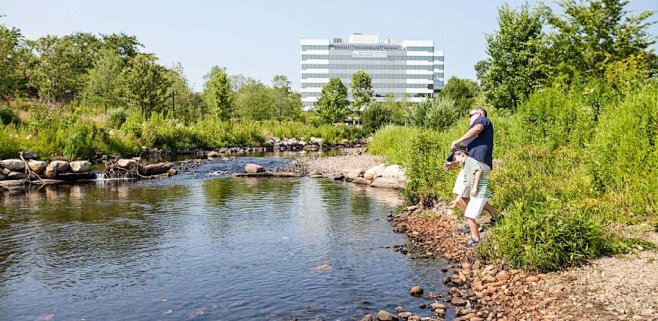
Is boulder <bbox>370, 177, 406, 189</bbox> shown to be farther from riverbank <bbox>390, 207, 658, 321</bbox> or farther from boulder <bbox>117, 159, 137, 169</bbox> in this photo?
boulder <bbox>117, 159, 137, 169</bbox>

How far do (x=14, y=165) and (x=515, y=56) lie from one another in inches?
1018

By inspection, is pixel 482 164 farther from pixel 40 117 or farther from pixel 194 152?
pixel 194 152

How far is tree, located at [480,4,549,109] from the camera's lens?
28.9 metres

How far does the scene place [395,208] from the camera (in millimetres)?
16234

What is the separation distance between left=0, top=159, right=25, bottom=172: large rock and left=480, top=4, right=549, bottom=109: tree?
24.4m

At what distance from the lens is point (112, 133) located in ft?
119

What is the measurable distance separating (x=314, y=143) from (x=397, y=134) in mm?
30375

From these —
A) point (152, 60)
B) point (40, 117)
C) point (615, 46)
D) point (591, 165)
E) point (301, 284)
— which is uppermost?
point (152, 60)

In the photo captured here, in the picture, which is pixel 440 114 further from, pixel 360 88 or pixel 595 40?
pixel 360 88

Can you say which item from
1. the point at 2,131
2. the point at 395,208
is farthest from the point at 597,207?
the point at 2,131

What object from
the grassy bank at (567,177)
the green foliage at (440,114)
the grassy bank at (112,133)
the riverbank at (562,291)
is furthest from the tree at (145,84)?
the riverbank at (562,291)

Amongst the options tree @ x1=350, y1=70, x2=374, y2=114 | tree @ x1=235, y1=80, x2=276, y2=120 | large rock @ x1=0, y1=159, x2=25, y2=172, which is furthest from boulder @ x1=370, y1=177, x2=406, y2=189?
tree @ x1=350, y1=70, x2=374, y2=114

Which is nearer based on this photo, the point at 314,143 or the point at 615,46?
the point at 615,46

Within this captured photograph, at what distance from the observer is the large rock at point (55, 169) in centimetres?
2323
